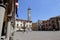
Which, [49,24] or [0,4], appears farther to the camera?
[49,24]

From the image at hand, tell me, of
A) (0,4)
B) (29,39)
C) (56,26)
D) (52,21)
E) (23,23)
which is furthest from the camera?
(23,23)

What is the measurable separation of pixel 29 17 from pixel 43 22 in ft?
26.1

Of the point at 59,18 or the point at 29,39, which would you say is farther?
the point at 59,18

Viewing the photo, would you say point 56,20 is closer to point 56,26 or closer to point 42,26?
point 56,26

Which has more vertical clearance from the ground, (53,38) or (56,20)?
(56,20)

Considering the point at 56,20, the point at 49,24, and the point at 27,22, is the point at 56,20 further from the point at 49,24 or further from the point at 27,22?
the point at 27,22

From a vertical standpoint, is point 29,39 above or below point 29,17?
below

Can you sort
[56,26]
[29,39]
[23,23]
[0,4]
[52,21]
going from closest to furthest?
[0,4], [29,39], [56,26], [52,21], [23,23]

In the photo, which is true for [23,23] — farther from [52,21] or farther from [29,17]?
[52,21]

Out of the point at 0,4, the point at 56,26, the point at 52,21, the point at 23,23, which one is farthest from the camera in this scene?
the point at 23,23

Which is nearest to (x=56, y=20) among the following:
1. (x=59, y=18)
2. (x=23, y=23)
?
(x=59, y=18)

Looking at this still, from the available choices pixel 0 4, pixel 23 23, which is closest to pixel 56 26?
pixel 23 23

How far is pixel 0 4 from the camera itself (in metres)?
3.09

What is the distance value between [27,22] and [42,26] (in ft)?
25.1
